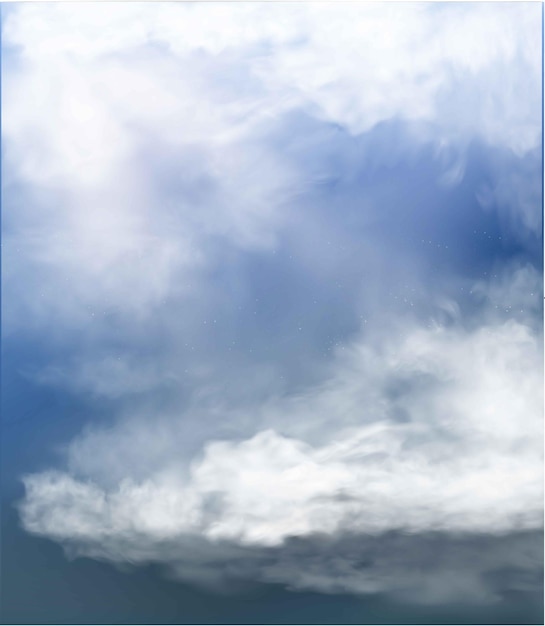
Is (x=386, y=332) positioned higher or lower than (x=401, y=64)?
lower

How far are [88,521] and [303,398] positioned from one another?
5.61 ft

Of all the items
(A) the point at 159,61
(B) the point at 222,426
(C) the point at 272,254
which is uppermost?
(A) the point at 159,61

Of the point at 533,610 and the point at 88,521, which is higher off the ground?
the point at 88,521

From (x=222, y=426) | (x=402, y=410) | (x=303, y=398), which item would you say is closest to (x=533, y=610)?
(x=402, y=410)

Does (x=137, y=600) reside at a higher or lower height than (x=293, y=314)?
lower

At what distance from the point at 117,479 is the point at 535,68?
13.6 feet

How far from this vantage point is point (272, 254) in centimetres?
538

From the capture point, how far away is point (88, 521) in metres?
5.23

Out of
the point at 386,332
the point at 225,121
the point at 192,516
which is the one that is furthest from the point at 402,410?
the point at 225,121

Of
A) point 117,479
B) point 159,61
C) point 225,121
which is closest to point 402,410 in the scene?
point 117,479

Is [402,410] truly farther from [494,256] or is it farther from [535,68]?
[535,68]

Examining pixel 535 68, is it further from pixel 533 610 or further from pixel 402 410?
pixel 533 610

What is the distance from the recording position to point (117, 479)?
523 centimetres

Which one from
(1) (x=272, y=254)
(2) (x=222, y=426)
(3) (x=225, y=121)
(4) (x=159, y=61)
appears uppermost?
(4) (x=159, y=61)
